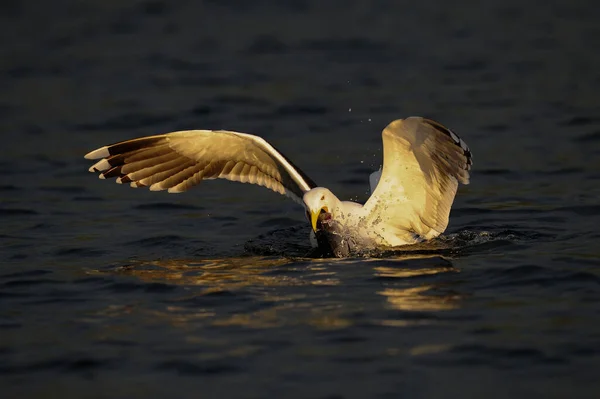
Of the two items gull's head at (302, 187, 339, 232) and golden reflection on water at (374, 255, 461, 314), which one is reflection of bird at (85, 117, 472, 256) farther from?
golden reflection on water at (374, 255, 461, 314)

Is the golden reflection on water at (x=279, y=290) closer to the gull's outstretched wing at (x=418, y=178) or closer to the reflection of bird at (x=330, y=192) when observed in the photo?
the reflection of bird at (x=330, y=192)

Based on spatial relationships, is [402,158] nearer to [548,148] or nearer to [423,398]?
[423,398]

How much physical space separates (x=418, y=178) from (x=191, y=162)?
2.48 meters

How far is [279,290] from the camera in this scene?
9.80 meters

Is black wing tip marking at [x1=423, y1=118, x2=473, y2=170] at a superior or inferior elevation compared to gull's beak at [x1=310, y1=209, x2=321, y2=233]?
superior

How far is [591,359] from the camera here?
7.95 meters

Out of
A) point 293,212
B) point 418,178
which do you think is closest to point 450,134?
point 418,178

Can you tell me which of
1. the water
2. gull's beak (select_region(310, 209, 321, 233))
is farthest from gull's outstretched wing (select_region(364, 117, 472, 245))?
gull's beak (select_region(310, 209, 321, 233))

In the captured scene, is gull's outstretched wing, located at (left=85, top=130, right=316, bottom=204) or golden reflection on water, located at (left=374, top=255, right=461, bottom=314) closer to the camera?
golden reflection on water, located at (left=374, top=255, right=461, bottom=314)

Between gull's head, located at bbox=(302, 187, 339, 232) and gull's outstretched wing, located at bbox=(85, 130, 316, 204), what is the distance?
89cm

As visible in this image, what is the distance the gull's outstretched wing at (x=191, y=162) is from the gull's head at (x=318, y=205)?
89 cm

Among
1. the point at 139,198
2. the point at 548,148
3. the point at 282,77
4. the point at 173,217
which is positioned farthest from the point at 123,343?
the point at 282,77

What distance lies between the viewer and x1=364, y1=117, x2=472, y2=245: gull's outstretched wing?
34.5 feet

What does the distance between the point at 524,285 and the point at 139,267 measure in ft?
11.6
